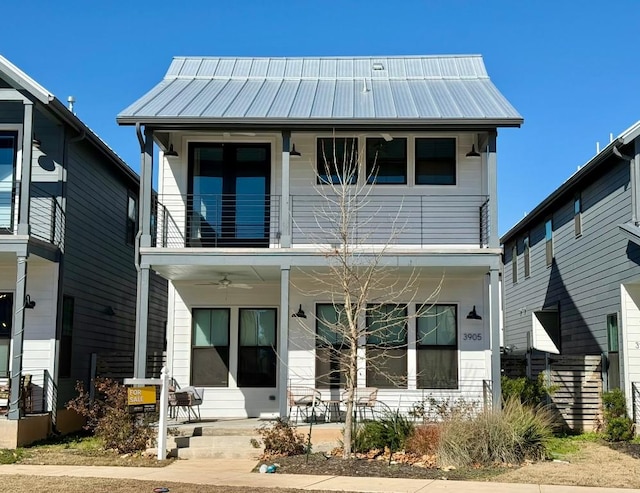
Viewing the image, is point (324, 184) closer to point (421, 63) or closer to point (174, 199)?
point (174, 199)

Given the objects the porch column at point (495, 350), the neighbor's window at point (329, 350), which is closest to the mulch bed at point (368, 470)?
the porch column at point (495, 350)

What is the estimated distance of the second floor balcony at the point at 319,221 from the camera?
1645cm

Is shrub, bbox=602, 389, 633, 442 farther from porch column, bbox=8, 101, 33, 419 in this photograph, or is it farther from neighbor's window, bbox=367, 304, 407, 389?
porch column, bbox=8, 101, 33, 419

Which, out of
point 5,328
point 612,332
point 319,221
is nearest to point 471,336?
point 612,332

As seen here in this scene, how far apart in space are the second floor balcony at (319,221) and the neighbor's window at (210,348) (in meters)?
1.54

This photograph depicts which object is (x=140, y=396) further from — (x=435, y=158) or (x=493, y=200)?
(x=435, y=158)

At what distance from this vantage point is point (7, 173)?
1659 centimetres

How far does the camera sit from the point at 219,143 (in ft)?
55.8

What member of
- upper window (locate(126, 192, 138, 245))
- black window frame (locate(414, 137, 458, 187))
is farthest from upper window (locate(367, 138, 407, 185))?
upper window (locate(126, 192, 138, 245))

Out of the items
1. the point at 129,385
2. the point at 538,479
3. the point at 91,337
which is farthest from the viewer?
the point at 91,337

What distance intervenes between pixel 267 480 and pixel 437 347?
638 centimetres

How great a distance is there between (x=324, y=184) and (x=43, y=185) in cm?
572

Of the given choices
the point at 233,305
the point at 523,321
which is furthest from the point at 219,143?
the point at 523,321

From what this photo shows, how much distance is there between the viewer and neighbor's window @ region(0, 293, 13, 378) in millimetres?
16188
